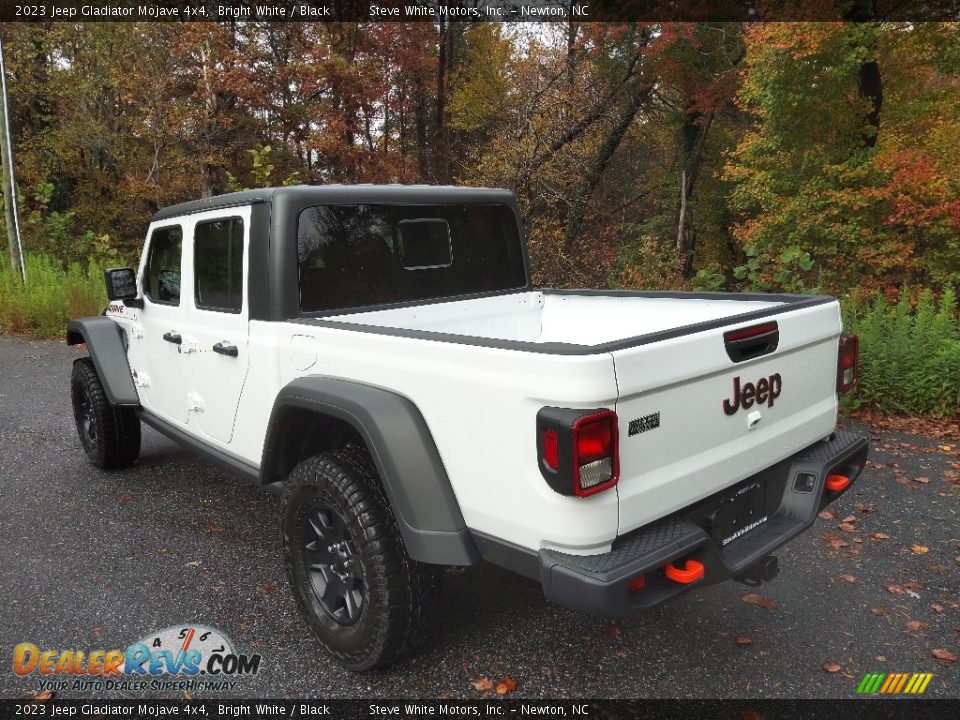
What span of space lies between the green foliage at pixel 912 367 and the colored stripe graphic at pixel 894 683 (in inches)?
159

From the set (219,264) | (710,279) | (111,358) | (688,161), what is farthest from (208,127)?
(219,264)

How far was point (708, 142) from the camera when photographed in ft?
70.1

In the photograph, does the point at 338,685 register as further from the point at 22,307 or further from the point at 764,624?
the point at 22,307

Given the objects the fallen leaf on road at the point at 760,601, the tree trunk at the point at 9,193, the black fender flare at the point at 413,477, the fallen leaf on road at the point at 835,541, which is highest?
the tree trunk at the point at 9,193

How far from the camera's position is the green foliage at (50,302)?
11.7 metres

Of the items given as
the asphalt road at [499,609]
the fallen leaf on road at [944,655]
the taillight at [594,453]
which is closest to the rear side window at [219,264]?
the asphalt road at [499,609]

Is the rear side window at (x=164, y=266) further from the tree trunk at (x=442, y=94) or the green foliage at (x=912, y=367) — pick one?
the tree trunk at (x=442, y=94)

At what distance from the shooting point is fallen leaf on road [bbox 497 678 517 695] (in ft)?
9.09

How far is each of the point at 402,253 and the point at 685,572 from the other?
2124 millimetres

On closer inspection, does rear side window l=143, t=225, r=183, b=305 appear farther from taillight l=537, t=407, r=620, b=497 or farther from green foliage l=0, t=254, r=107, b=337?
green foliage l=0, t=254, r=107, b=337

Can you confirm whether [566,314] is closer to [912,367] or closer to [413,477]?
[413,477]

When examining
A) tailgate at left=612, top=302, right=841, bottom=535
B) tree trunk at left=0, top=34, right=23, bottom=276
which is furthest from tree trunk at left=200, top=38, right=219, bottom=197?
tailgate at left=612, top=302, right=841, bottom=535

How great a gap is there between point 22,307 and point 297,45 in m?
10.9

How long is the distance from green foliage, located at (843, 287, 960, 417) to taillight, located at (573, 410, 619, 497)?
5231 millimetres
